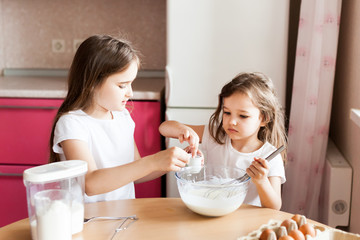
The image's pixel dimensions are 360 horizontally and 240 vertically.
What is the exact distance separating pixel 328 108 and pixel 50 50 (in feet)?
5.88

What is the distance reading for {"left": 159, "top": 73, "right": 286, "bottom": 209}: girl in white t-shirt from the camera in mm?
1525

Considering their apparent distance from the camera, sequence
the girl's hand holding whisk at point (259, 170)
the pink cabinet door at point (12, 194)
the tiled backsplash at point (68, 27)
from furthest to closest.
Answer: the tiled backsplash at point (68, 27), the pink cabinet door at point (12, 194), the girl's hand holding whisk at point (259, 170)

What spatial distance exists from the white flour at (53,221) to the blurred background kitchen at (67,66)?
43.5 inches

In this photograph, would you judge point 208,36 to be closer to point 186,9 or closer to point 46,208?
point 186,9

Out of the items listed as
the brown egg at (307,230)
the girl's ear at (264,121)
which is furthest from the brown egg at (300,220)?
the girl's ear at (264,121)

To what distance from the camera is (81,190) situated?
109 cm

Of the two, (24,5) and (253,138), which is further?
(24,5)

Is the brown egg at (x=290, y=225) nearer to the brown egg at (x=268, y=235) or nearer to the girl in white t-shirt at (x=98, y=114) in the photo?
the brown egg at (x=268, y=235)

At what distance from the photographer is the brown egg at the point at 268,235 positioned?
955 millimetres

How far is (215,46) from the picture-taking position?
2.18 meters

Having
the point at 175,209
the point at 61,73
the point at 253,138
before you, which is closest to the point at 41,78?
the point at 61,73

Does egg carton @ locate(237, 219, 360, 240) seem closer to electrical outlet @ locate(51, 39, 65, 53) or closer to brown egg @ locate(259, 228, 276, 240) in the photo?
brown egg @ locate(259, 228, 276, 240)

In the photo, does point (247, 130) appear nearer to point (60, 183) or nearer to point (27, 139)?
point (60, 183)

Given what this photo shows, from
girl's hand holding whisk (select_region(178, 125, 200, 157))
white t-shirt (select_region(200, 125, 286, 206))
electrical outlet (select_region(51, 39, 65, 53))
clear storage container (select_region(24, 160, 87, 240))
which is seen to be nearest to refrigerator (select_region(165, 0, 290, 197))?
white t-shirt (select_region(200, 125, 286, 206))
